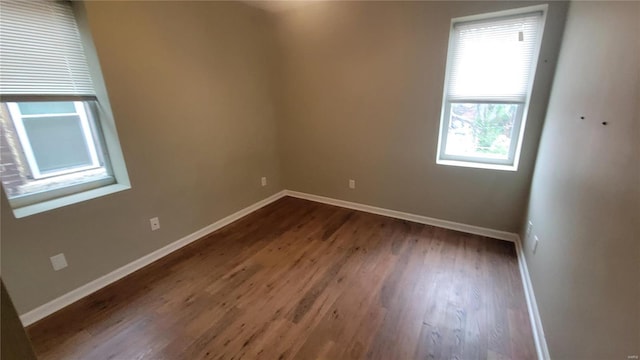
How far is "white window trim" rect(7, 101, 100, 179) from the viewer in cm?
180

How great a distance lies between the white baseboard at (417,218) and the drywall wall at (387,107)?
0.22ft

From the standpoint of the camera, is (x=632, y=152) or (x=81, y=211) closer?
(x=632, y=152)

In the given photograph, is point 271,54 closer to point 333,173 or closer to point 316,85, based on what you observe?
point 316,85

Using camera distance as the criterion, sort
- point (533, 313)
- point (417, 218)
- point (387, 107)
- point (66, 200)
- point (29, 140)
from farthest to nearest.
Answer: point (417, 218), point (387, 107), point (66, 200), point (29, 140), point (533, 313)

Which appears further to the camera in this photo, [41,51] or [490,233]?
[490,233]

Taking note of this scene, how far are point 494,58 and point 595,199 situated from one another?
1.78 meters

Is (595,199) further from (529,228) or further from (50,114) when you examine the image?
(50,114)

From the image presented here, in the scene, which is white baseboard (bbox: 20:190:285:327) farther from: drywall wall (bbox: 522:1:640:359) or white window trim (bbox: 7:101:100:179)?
drywall wall (bbox: 522:1:640:359)

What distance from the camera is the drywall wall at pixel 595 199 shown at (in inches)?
36.3

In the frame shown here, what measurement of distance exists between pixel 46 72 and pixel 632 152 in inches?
126

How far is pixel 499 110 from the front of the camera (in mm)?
2578

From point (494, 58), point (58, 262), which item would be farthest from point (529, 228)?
point (58, 262)

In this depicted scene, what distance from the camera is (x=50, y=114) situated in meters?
1.96

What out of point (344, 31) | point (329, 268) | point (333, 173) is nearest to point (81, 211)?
point (329, 268)
